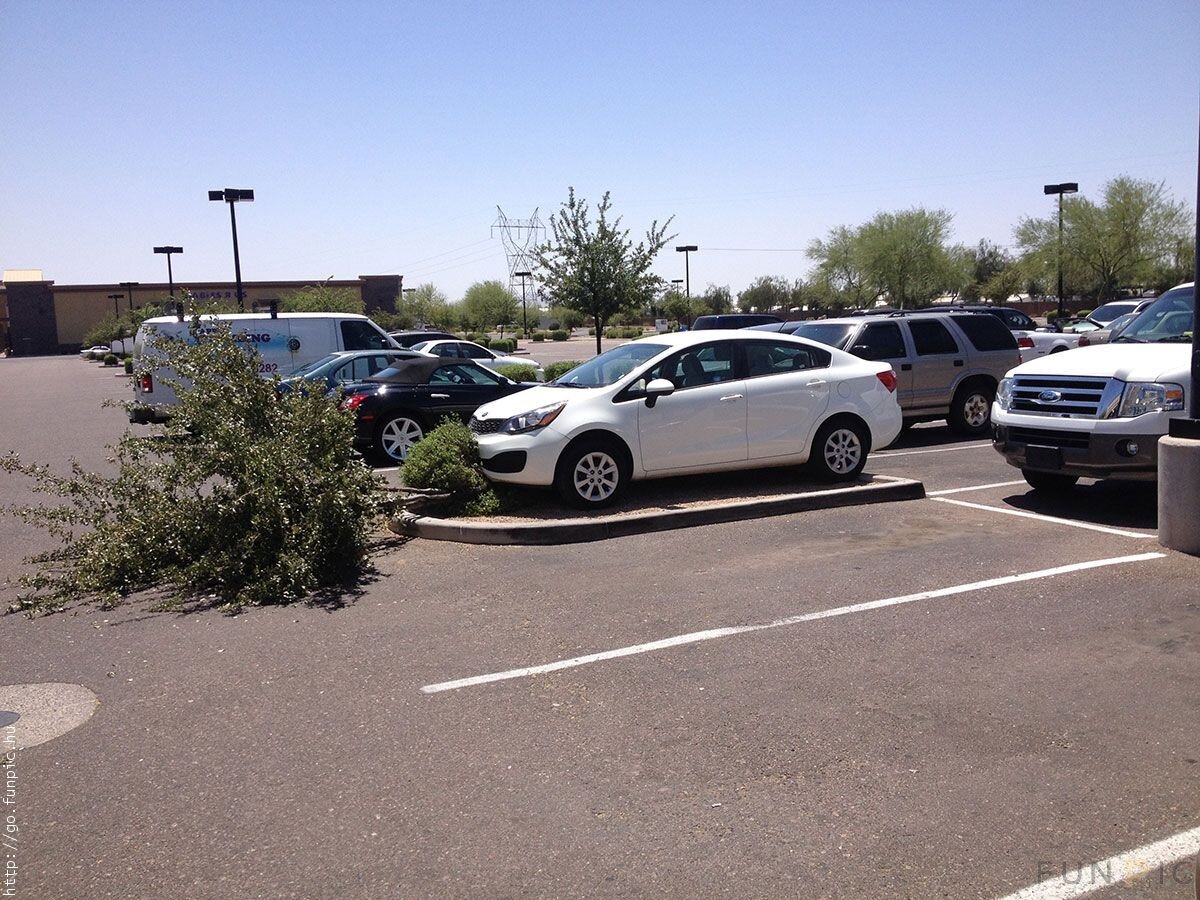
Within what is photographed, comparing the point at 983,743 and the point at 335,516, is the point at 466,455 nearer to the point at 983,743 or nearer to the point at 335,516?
the point at 335,516

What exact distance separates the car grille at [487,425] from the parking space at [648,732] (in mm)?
2033

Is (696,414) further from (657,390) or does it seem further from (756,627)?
(756,627)

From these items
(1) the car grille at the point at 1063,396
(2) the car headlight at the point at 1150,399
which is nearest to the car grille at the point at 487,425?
(1) the car grille at the point at 1063,396

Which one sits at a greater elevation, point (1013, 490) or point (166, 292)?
point (166, 292)

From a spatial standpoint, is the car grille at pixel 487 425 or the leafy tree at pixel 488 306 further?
the leafy tree at pixel 488 306

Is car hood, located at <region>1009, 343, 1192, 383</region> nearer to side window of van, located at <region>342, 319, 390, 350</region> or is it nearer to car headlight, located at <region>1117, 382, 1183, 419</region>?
car headlight, located at <region>1117, 382, 1183, 419</region>

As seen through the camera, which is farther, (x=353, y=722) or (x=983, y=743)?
(x=353, y=722)

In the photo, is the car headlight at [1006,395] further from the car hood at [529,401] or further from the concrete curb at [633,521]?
the car hood at [529,401]

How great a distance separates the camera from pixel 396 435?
1470cm

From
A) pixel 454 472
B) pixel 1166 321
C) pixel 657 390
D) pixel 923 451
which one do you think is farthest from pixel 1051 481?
pixel 454 472

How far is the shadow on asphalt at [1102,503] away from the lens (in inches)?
369

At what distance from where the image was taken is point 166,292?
8469cm

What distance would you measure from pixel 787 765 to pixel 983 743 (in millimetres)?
929

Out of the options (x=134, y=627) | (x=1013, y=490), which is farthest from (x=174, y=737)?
(x=1013, y=490)
